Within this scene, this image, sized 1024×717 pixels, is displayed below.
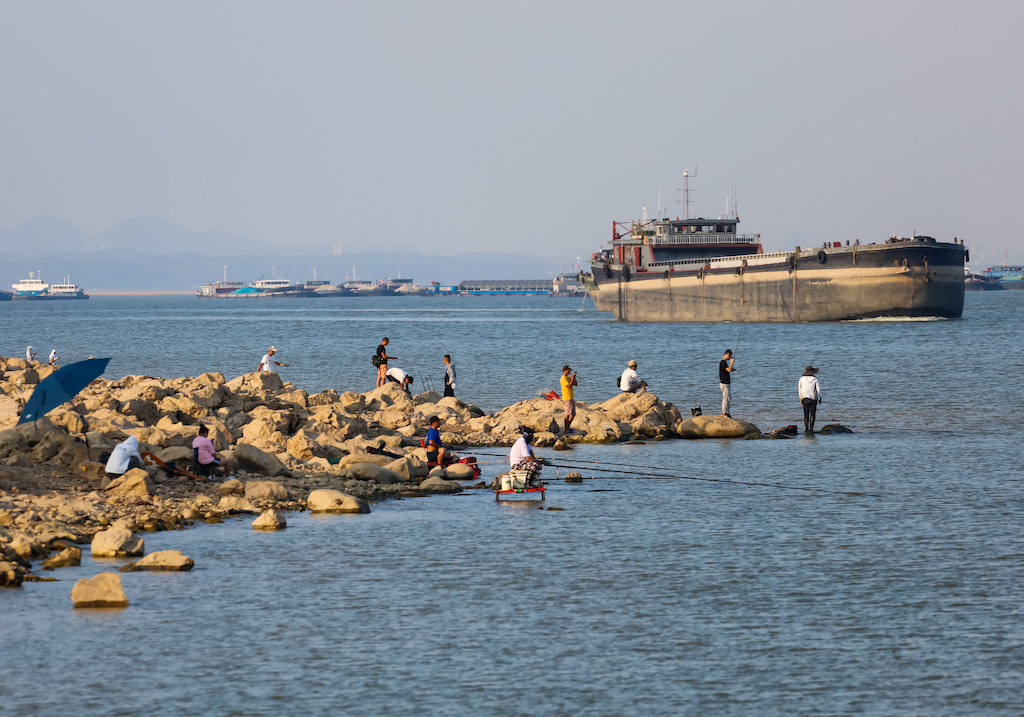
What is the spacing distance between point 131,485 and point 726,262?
238 feet

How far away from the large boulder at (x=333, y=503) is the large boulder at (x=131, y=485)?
266 centimetres

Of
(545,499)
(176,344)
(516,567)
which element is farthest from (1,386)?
(176,344)

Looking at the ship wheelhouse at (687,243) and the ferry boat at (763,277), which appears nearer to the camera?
the ferry boat at (763,277)

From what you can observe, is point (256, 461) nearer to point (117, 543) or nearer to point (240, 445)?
point (240, 445)

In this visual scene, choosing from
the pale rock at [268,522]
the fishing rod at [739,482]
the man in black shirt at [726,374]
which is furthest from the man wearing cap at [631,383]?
the pale rock at [268,522]

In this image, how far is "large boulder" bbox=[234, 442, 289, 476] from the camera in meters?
21.5

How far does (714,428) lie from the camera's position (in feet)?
94.3

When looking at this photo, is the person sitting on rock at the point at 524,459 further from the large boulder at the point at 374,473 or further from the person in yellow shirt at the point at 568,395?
the person in yellow shirt at the point at 568,395

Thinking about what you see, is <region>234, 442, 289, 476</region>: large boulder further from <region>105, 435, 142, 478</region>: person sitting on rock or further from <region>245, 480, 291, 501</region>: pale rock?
<region>105, 435, 142, 478</region>: person sitting on rock

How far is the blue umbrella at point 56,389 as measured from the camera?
20625 mm

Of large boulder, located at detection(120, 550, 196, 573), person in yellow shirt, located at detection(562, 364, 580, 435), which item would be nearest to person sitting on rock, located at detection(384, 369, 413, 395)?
person in yellow shirt, located at detection(562, 364, 580, 435)

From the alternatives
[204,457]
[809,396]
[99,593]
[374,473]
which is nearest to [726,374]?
[809,396]

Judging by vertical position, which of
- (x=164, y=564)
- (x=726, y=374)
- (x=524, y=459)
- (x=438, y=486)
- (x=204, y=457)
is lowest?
(x=438, y=486)

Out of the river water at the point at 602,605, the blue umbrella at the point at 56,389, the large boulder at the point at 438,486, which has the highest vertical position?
the blue umbrella at the point at 56,389
